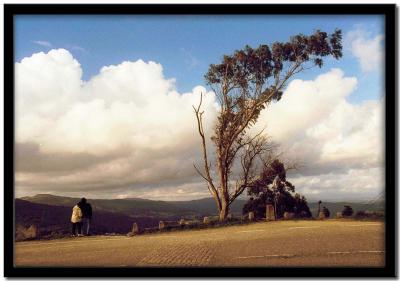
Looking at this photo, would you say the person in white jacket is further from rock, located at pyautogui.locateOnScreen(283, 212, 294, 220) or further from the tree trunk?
rock, located at pyautogui.locateOnScreen(283, 212, 294, 220)

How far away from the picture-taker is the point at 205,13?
1331 cm

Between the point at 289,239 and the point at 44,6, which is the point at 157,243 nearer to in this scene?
the point at 289,239

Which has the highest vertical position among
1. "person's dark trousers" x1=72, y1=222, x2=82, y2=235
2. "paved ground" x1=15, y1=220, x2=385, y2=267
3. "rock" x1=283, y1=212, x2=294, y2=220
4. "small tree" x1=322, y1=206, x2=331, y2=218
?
"small tree" x1=322, y1=206, x2=331, y2=218

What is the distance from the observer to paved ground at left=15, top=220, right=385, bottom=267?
43.4 feet

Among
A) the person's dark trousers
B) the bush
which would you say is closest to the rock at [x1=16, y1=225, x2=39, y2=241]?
the person's dark trousers

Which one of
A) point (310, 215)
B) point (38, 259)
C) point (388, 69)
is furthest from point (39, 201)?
point (388, 69)

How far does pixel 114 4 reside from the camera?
13.2 metres

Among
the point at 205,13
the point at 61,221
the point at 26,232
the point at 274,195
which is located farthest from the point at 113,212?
the point at 205,13

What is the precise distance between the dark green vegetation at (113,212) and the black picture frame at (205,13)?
62.1 inches

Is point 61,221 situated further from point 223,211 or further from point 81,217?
point 223,211

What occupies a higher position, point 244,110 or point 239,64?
point 239,64

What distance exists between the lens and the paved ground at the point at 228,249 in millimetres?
13215

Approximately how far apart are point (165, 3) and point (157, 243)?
699 cm

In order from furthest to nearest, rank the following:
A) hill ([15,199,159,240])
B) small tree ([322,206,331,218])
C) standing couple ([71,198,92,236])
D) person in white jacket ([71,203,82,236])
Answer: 1. small tree ([322,206,331,218])
2. person in white jacket ([71,203,82,236])
3. standing couple ([71,198,92,236])
4. hill ([15,199,159,240])
